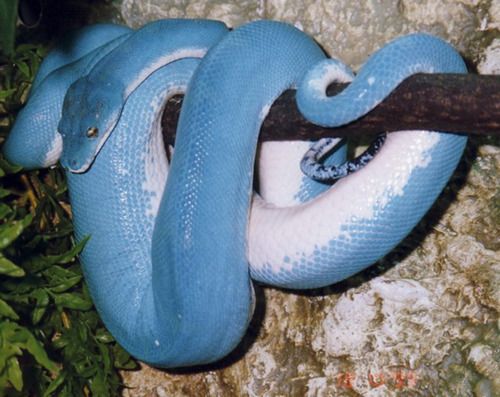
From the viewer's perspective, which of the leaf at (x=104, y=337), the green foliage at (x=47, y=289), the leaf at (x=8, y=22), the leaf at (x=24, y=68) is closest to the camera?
the leaf at (x=8, y=22)

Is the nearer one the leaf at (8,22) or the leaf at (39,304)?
the leaf at (8,22)

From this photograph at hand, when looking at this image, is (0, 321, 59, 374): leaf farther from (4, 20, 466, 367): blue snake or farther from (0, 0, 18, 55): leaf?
(0, 0, 18, 55): leaf

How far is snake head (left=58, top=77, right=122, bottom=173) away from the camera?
8.05ft

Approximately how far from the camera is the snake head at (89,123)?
2453mm

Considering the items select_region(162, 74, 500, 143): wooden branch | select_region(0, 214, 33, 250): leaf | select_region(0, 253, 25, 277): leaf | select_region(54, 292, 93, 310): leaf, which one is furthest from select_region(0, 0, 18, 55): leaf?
select_region(54, 292, 93, 310): leaf

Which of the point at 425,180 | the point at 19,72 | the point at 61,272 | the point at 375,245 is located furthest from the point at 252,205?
the point at 19,72

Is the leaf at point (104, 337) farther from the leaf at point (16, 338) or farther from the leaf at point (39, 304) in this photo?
the leaf at point (16, 338)

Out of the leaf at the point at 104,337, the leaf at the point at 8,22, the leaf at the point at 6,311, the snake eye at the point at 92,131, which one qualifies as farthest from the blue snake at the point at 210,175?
the leaf at the point at 8,22

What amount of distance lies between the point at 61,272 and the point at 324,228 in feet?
3.72

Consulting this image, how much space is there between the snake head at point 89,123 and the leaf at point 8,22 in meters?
0.67

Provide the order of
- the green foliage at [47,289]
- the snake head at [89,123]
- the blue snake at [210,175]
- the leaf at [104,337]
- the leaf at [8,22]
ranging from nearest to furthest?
the leaf at [8,22] → the blue snake at [210,175] → the snake head at [89,123] → the green foliage at [47,289] → the leaf at [104,337]

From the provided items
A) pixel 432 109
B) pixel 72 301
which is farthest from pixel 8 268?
pixel 432 109

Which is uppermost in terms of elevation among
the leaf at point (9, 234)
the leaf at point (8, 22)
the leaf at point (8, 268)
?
the leaf at point (8, 22)

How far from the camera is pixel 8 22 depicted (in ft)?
5.84
